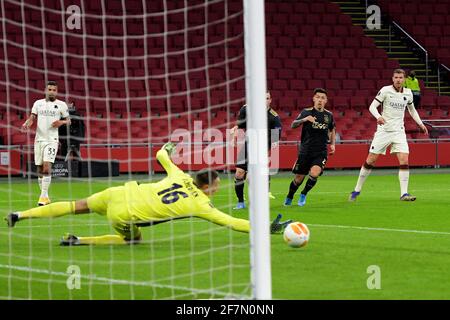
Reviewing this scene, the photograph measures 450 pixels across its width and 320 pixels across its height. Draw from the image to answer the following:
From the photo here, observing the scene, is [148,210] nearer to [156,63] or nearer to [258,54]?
[258,54]

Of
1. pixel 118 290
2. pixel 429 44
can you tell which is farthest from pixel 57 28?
pixel 118 290

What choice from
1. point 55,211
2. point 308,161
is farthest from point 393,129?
point 55,211

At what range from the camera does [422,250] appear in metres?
10.2

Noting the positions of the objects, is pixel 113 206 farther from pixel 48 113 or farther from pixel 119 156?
pixel 119 156

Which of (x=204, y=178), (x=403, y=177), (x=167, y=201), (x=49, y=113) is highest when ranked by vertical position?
(x=49, y=113)

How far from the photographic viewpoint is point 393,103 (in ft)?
55.3

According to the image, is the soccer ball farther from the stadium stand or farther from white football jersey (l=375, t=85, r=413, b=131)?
the stadium stand

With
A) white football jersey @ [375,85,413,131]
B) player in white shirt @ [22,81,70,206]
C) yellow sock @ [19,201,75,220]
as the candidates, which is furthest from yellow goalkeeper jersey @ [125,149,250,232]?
white football jersey @ [375,85,413,131]

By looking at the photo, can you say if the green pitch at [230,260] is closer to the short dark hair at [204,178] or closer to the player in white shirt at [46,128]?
the short dark hair at [204,178]

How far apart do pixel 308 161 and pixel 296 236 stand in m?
6.34

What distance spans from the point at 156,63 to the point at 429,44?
10081mm

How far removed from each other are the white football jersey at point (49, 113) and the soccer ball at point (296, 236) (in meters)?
6.73

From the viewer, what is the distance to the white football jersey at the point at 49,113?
51.8 ft

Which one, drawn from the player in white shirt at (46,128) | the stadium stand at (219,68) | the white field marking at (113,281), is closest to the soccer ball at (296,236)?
the white field marking at (113,281)
